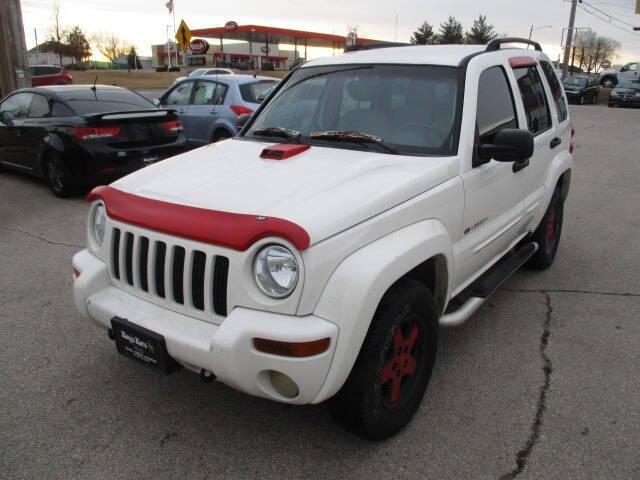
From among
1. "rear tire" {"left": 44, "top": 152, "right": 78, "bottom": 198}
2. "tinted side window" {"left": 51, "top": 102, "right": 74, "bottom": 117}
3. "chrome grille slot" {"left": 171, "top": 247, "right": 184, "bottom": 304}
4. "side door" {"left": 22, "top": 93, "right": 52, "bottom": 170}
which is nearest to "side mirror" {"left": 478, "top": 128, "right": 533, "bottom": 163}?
"chrome grille slot" {"left": 171, "top": 247, "right": 184, "bottom": 304}

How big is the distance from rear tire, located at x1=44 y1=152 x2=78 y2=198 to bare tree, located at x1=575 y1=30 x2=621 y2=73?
95.8 m

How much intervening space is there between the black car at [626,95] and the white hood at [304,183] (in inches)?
1155

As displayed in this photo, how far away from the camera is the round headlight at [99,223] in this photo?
10.2ft

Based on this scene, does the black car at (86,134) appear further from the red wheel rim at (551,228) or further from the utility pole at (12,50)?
the utility pole at (12,50)

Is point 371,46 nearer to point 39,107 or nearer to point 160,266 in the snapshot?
point 160,266

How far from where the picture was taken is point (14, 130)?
8602 millimetres

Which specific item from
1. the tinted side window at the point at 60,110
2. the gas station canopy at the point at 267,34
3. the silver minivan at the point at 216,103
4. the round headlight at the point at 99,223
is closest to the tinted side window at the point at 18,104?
the tinted side window at the point at 60,110

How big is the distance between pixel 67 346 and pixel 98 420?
0.97 m

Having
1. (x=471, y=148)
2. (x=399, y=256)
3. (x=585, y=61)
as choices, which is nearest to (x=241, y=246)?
(x=399, y=256)

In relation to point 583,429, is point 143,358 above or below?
above

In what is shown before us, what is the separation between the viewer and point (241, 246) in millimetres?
2359

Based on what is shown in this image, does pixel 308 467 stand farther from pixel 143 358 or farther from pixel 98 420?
pixel 98 420

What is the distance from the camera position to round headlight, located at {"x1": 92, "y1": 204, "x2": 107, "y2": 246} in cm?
310

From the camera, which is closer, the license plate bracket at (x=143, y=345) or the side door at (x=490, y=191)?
the license plate bracket at (x=143, y=345)
